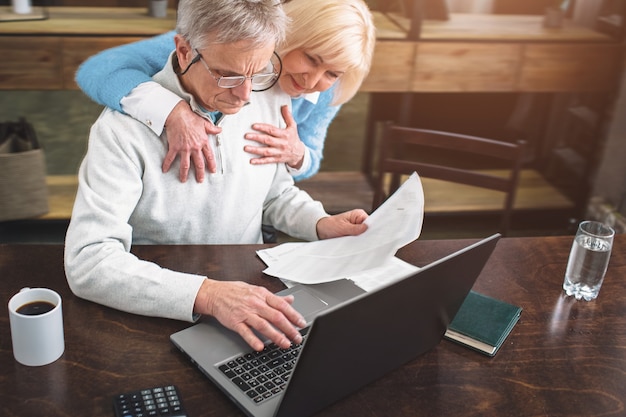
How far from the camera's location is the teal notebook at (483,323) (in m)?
1.26

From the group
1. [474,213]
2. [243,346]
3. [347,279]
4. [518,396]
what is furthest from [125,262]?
[474,213]

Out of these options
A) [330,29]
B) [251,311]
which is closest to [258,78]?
[330,29]

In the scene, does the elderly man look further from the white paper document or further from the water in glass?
the water in glass

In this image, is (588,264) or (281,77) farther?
(281,77)

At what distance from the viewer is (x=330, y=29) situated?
158cm

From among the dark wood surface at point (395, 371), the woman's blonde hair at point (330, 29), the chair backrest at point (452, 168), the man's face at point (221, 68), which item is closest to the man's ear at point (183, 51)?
the man's face at point (221, 68)

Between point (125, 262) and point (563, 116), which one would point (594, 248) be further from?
point (563, 116)

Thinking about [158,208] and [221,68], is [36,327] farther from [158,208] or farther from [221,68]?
[221,68]

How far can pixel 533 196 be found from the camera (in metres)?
3.58

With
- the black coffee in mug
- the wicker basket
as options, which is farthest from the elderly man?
the wicker basket

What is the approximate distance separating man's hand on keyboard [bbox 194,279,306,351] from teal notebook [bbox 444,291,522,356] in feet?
1.01

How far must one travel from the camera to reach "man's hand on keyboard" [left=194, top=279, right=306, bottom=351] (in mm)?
1173

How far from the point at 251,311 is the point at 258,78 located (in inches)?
25.6

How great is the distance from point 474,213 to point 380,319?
8.50ft
